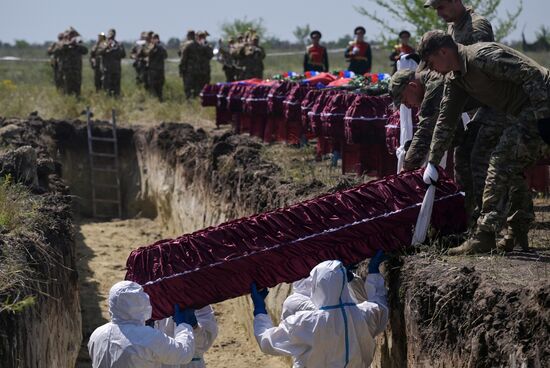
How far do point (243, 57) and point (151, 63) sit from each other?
4139 mm

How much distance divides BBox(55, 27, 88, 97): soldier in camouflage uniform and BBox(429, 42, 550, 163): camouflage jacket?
24.2 meters

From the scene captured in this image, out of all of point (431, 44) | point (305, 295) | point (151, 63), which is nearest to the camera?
point (305, 295)

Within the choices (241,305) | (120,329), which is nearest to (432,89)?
(120,329)

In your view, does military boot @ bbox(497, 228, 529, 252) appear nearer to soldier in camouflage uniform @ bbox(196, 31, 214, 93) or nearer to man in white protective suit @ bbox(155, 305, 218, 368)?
man in white protective suit @ bbox(155, 305, 218, 368)

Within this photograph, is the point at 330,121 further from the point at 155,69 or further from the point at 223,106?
the point at 155,69

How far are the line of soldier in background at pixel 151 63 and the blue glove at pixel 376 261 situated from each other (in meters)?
23.8

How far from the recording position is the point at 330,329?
7.89 metres

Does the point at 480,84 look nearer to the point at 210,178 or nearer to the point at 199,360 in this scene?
the point at 199,360

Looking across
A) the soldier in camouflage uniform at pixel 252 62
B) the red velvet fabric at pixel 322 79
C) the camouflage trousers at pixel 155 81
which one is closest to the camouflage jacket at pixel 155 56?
the camouflage trousers at pixel 155 81

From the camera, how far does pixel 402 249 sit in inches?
356

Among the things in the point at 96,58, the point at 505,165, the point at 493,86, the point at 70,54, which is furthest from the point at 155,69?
the point at 505,165

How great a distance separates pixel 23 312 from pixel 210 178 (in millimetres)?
9298

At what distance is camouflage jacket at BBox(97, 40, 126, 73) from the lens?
33281 millimetres

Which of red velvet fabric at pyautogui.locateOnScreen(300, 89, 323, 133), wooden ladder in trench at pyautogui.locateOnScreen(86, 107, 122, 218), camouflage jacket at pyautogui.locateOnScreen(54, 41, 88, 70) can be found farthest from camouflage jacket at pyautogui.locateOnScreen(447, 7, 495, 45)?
camouflage jacket at pyautogui.locateOnScreen(54, 41, 88, 70)
